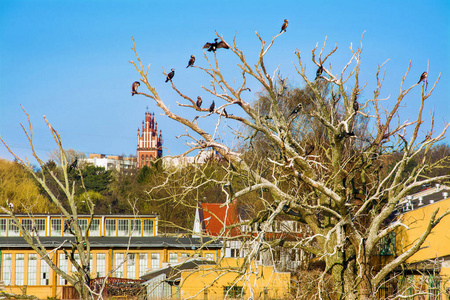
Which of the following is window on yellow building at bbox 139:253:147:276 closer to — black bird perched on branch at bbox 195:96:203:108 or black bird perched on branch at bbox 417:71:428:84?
black bird perched on branch at bbox 195:96:203:108

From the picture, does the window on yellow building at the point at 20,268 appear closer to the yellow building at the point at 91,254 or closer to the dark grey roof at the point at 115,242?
the yellow building at the point at 91,254

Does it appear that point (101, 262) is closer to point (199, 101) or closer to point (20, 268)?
point (20, 268)

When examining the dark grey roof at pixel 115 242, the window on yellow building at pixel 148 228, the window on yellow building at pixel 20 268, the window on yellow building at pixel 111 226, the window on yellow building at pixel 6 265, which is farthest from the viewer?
the window on yellow building at pixel 111 226

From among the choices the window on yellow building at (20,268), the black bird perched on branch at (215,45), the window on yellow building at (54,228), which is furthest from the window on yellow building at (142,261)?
the black bird perched on branch at (215,45)

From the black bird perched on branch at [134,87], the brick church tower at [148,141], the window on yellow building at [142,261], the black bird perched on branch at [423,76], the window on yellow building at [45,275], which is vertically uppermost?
the brick church tower at [148,141]

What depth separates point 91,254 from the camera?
97.1ft

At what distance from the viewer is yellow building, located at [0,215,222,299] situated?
96.6 feet

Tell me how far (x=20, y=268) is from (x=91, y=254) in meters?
4.23

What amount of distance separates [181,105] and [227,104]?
2.66 feet

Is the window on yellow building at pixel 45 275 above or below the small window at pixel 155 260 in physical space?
below

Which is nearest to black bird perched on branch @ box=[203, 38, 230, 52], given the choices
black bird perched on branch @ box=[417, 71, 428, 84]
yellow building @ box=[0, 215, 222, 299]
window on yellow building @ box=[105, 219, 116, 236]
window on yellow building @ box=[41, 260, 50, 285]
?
black bird perched on branch @ box=[417, 71, 428, 84]

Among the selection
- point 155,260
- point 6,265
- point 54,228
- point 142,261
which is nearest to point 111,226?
point 54,228

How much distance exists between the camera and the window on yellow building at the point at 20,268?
1172 inches

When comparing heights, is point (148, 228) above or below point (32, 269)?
above
